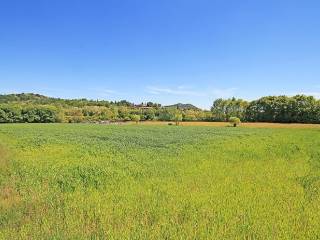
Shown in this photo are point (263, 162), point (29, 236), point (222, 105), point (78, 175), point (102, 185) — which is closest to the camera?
point (29, 236)

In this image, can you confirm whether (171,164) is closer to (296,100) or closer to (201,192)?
(201,192)

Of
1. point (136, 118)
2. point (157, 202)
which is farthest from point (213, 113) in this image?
point (157, 202)

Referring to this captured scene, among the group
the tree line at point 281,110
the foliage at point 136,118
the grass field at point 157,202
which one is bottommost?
the grass field at point 157,202

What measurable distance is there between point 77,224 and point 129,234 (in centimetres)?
131

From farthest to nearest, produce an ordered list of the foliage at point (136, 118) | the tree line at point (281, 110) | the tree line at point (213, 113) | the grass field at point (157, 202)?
the foliage at point (136, 118) → the tree line at point (213, 113) → the tree line at point (281, 110) → the grass field at point (157, 202)

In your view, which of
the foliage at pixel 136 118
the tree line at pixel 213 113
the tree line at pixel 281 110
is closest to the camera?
the tree line at pixel 281 110

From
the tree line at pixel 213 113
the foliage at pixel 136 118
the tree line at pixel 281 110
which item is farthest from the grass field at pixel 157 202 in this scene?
the foliage at pixel 136 118

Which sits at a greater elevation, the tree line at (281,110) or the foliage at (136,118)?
the tree line at (281,110)

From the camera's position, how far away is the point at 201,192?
10.8m

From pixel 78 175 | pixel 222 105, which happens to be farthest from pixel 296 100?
pixel 78 175

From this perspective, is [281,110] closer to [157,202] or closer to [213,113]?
[213,113]

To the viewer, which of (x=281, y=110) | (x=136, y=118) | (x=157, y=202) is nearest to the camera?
(x=157, y=202)

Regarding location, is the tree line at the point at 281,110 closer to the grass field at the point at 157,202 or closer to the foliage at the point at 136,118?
the foliage at the point at 136,118

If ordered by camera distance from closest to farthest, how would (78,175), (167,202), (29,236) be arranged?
1. (29,236)
2. (167,202)
3. (78,175)
